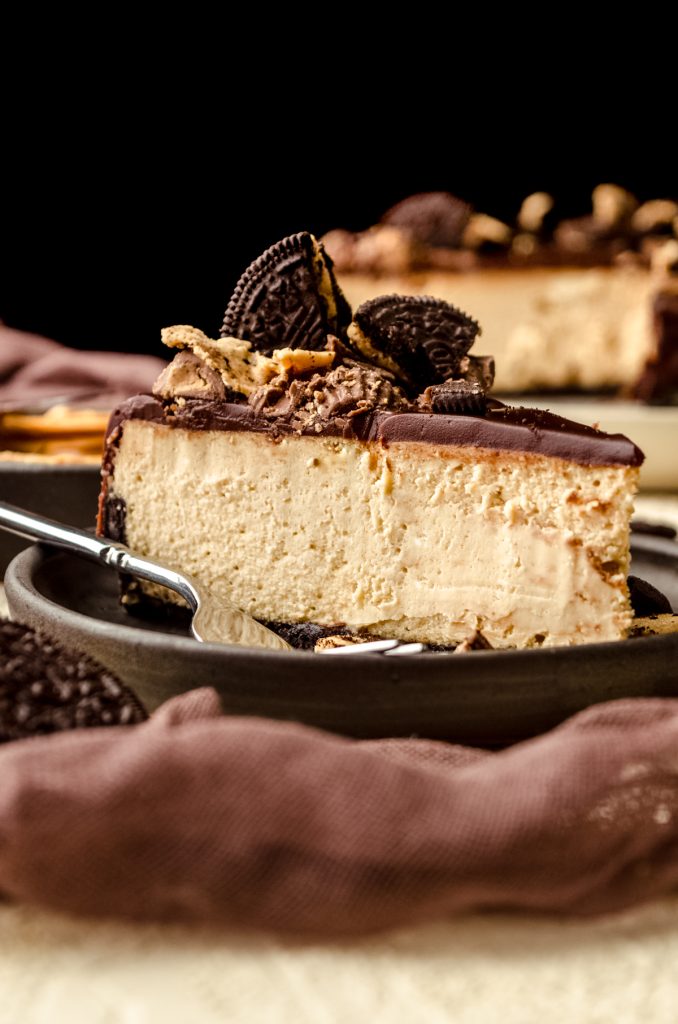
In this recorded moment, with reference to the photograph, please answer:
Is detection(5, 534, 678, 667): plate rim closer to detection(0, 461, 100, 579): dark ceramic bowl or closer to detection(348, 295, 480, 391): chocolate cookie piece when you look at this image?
detection(348, 295, 480, 391): chocolate cookie piece

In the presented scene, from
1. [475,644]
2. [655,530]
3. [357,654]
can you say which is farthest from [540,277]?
[357,654]

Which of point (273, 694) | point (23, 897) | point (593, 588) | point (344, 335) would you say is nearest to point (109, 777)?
point (23, 897)

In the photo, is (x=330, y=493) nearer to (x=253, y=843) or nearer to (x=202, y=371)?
(x=202, y=371)

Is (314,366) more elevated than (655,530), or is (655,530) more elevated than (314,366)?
(314,366)

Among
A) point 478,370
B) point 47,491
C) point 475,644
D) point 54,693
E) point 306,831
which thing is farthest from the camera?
point 47,491

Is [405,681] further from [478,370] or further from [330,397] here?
[478,370]

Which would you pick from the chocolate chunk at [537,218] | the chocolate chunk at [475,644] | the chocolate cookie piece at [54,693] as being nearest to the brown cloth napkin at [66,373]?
the chocolate chunk at [475,644]

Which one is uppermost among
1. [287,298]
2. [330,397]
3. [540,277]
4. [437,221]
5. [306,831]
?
[437,221]
